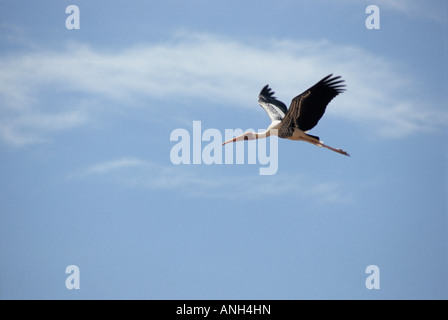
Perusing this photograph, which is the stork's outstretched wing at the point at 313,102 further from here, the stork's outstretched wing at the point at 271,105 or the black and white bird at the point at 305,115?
the stork's outstretched wing at the point at 271,105

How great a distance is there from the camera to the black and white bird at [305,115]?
93.1ft

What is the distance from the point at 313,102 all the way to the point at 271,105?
5.26 meters

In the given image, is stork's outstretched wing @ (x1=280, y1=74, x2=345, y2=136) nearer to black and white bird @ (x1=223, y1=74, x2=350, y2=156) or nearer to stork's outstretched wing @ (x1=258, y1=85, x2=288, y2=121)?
black and white bird @ (x1=223, y1=74, x2=350, y2=156)

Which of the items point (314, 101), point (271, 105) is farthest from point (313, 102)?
point (271, 105)

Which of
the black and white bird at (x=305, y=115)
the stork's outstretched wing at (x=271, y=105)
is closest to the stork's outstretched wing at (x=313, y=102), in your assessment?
the black and white bird at (x=305, y=115)

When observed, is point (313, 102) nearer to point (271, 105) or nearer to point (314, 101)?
point (314, 101)

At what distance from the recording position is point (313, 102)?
28641 millimetres

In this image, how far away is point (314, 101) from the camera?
28.6 m

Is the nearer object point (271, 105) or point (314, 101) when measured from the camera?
point (314, 101)

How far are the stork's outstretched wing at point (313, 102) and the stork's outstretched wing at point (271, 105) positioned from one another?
3.06 metres

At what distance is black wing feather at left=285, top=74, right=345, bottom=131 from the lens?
28344 millimetres

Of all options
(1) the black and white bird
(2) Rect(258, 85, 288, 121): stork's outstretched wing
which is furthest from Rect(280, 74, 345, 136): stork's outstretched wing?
(2) Rect(258, 85, 288, 121): stork's outstretched wing
